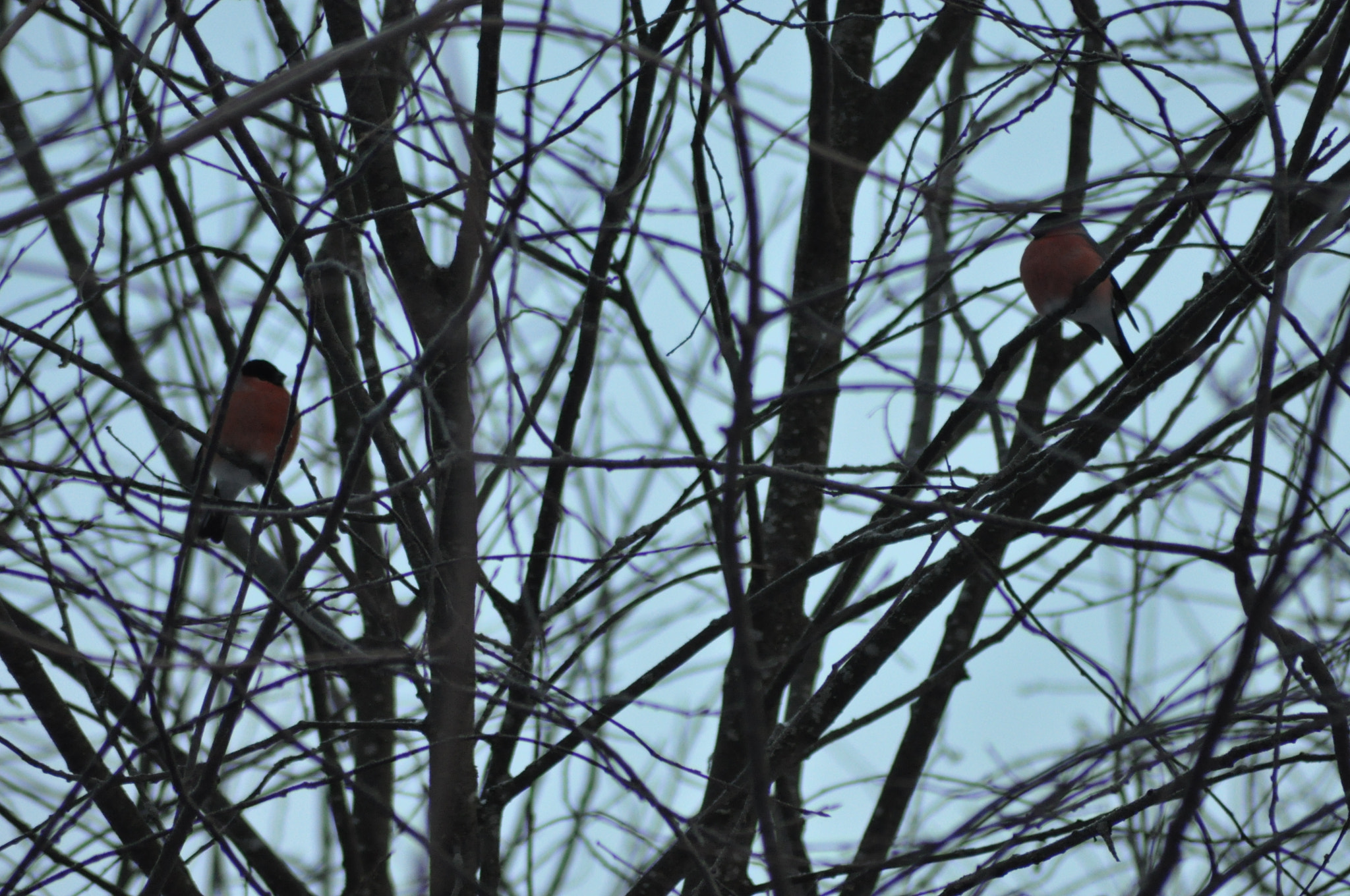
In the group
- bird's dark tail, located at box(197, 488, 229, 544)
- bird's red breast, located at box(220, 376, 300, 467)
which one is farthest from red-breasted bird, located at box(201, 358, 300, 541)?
bird's dark tail, located at box(197, 488, 229, 544)

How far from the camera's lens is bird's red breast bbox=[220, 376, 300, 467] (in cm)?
446

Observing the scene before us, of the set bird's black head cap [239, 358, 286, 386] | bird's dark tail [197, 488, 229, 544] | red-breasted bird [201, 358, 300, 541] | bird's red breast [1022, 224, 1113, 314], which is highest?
bird's black head cap [239, 358, 286, 386]

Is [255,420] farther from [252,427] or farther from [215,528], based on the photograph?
[215,528]

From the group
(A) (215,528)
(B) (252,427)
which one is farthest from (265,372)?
(A) (215,528)

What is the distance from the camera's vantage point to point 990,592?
3.46 metres

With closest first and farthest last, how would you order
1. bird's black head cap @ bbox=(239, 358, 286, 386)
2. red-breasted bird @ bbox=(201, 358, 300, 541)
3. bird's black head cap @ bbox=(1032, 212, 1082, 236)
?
bird's black head cap @ bbox=(1032, 212, 1082, 236)
red-breasted bird @ bbox=(201, 358, 300, 541)
bird's black head cap @ bbox=(239, 358, 286, 386)

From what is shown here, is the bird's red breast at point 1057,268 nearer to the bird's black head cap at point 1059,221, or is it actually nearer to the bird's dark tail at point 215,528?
the bird's black head cap at point 1059,221

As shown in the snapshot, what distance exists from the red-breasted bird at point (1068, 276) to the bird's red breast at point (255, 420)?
2515 millimetres

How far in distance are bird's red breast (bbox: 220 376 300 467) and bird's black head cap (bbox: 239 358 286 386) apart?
336 millimetres

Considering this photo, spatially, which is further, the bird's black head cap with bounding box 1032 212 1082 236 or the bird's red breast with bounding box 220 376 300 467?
the bird's red breast with bounding box 220 376 300 467

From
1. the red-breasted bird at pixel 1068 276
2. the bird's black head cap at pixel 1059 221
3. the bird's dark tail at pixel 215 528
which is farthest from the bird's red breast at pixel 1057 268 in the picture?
the bird's dark tail at pixel 215 528

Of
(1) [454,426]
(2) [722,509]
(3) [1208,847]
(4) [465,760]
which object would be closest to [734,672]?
(4) [465,760]

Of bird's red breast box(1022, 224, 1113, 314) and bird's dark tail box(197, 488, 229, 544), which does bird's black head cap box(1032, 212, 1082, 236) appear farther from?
bird's dark tail box(197, 488, 229, 544)

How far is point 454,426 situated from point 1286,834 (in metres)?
1.36
